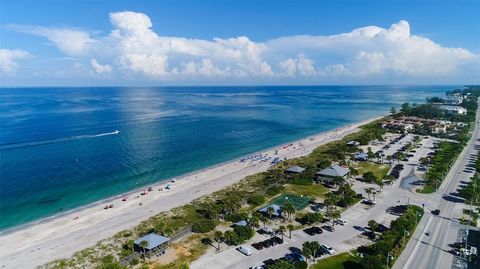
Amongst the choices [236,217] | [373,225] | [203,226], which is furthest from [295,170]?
[203,226]

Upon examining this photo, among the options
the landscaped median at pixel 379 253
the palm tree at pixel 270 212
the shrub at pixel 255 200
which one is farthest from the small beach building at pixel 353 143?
the palm tree at pixel 270 212

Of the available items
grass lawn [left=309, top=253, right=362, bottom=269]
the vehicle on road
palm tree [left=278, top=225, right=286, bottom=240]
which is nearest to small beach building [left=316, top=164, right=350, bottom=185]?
the vehicle on road

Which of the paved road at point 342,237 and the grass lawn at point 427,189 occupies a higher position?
the grass lawn at point 427,189

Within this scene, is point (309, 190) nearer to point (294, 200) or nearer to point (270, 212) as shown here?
point (294, 200)

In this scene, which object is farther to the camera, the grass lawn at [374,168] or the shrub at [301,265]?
the grass lawn at [374,168]

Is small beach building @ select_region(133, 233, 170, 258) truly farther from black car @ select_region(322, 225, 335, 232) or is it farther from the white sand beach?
black car @ select_region(322, 225, 335, 232)


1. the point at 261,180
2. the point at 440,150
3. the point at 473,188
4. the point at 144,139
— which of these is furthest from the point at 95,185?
the point at 440,150

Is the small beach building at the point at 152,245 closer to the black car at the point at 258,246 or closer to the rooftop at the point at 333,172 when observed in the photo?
the black car at the point at 258,246
